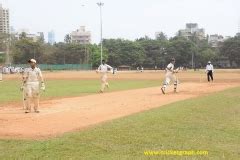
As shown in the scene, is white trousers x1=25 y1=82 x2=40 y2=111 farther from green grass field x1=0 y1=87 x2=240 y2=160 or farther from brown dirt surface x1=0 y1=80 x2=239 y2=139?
green grass field x1=0 y1=87 x2=240 y2=160

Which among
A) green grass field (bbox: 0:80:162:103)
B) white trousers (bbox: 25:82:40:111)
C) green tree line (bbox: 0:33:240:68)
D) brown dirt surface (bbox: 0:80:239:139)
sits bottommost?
green grass field (bbox: 0:80:162:103)

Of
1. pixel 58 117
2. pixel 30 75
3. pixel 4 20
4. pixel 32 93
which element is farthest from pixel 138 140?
pixel 4 20

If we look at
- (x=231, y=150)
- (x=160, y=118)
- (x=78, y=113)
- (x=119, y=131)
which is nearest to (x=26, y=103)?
(x=78, y=113)

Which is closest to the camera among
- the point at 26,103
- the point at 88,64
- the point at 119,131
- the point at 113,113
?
the point at 119,131

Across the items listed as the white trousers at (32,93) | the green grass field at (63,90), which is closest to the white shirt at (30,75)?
the white trousers at (32,93)

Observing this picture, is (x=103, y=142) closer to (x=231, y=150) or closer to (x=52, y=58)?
(x=231, y=150)

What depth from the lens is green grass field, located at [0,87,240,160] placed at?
862 cm

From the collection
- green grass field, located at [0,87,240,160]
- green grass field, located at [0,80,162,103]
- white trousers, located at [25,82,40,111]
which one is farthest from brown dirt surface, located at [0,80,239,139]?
green grass field, located at [0,80,162,103]

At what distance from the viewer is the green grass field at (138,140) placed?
28.3 ft

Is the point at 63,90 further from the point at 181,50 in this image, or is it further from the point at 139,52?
the point at 181,50

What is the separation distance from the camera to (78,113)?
52.0 feet

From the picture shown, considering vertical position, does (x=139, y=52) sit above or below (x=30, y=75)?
above

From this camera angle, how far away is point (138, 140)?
32.5 feet

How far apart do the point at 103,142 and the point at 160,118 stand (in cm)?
401
